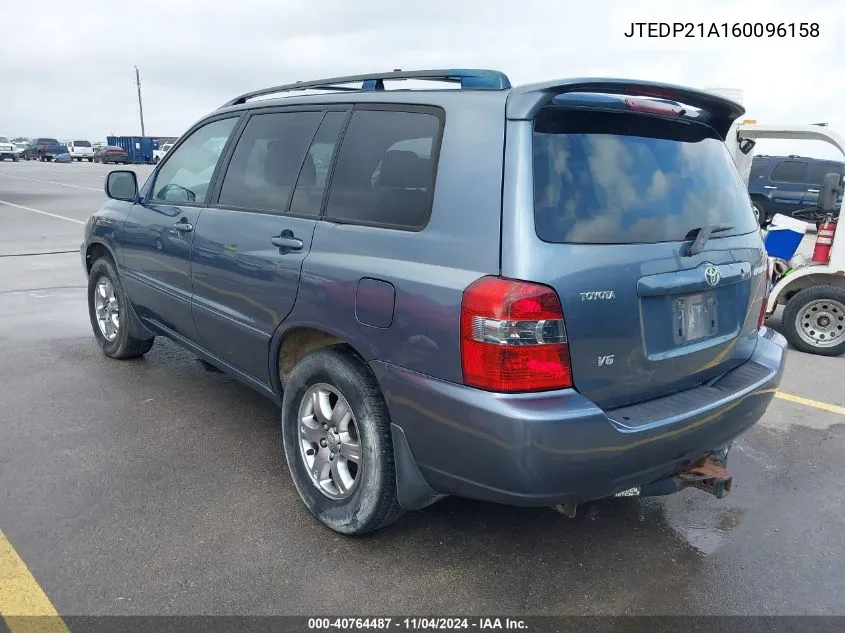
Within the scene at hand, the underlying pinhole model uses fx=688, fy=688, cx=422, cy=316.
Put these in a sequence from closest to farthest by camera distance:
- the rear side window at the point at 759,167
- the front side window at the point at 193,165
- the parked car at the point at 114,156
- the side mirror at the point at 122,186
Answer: the front side window at the point at 193,165 < the side mirror at the point at 122,186 < the rear side window at the point at 759,167 < the parked car at the point at 114,156

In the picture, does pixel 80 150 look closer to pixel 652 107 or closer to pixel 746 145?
pixel 746 145

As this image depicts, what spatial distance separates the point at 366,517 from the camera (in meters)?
2.78

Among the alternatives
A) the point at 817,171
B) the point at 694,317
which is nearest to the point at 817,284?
the point at 694,317

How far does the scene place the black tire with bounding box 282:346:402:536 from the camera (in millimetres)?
2682

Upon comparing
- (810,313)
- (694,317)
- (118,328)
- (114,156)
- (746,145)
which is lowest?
(810,313)

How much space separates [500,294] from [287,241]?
121cm

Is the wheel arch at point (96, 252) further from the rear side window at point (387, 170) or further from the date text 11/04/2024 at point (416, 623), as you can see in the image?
the date text 11/04/2024 at point (416, 623)

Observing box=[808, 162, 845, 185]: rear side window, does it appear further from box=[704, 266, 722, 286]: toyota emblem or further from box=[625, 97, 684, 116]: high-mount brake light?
box=[704, 266, 722, 286]: toyota emblem

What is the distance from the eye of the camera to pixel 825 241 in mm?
6188

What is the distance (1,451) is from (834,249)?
6.36 meters

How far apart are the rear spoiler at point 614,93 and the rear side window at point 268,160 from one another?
1.22 meters

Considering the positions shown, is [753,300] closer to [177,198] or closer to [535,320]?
[535,320]

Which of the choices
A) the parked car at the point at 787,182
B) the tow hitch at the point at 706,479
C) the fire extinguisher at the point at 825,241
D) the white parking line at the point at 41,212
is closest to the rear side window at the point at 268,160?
the tow hitch at the point at 706,479

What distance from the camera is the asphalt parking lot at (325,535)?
2.59m
